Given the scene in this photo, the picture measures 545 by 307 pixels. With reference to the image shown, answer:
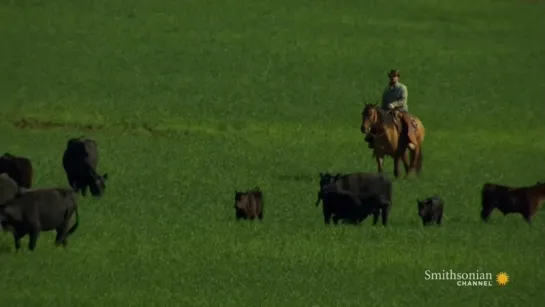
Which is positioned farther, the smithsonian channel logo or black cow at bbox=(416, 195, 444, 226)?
black cow at bbox=(416, 195, 444, 226)

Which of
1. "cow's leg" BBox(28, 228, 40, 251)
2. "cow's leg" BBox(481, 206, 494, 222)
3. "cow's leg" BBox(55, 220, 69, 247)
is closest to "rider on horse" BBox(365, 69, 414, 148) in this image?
"cow's leg" BBox(481, 206, 494, 222)

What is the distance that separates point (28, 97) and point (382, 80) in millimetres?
10699

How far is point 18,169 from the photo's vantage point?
1082 inches

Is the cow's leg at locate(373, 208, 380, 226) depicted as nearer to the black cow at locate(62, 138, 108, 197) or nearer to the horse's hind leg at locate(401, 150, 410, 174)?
the black cow at locate(62, 138, 108, 197)

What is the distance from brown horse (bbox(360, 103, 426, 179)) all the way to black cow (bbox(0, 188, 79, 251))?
34.3 feet

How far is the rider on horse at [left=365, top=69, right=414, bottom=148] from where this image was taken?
33875 millimetres

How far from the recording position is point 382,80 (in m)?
49.7

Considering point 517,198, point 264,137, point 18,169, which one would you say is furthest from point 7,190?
point 264,137

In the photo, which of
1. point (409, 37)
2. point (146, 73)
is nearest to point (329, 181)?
point (146, 73)

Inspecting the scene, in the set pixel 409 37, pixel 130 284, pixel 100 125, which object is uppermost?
pixel 409 37

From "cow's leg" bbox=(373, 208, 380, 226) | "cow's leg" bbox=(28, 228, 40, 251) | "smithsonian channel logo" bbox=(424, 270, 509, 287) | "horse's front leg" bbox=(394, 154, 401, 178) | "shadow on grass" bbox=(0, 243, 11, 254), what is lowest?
"smithsonian channel logo" bbox=(424, 270, 509, 287)

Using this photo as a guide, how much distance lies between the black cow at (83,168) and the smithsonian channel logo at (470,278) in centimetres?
757

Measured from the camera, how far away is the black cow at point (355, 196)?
25641 millimetres

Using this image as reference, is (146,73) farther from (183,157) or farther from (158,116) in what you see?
(183,157)
